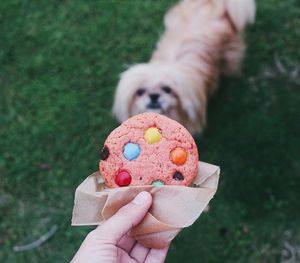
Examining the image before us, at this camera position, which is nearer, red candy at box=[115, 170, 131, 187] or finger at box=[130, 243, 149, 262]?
red candy at box=[115, 170, 131, 187]

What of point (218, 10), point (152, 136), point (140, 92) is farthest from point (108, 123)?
point (152, 136)

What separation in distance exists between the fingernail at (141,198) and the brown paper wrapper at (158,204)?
2 cm

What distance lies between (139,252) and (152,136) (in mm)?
476

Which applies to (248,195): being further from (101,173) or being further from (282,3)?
(101,173)

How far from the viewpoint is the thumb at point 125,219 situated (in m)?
1.51

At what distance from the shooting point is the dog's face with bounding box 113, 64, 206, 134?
2725 mm

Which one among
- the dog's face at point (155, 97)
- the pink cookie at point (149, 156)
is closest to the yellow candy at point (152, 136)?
the pink cookie at point (149, 156)

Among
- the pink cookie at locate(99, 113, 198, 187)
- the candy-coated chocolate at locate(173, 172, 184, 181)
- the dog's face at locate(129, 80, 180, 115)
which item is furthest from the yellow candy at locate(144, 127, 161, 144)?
the dog's face at locate(129, 80, 180, 115)

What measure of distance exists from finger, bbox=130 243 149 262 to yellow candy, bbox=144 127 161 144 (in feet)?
1.45

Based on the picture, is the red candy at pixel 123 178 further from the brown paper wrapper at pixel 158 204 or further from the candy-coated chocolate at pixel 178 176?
the candy-coated chocolate at pixel 178 176

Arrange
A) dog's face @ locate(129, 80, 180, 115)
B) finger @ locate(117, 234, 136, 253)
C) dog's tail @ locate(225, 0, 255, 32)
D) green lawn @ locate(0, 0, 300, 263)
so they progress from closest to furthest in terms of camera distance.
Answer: finger @ locate(117, 234, 136, 253) → dog's face @ locate(129, 80, 180, 115) → dog's tail @ locate(225, 0, 255, 32) → green lawn @ locate(0, 0, 300, 263)

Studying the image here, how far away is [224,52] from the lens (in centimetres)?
315

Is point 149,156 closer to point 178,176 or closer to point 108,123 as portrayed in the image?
point 178,176

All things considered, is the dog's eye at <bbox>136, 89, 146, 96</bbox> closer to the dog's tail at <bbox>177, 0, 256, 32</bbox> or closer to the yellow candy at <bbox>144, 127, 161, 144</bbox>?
the dog's tail at <bbox>177, 0, 256, 32</bbox>
